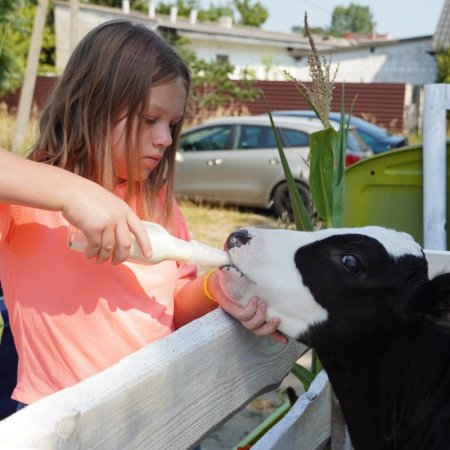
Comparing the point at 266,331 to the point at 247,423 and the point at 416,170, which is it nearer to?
the point at 416,170

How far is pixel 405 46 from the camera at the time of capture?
40.4 metres

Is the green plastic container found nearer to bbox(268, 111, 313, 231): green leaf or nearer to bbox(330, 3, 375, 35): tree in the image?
bbox(268, 111, 313, 231): green leaf

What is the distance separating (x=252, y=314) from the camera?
1.64m

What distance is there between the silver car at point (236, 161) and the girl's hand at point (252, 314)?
903cm

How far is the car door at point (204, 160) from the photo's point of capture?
1160cm

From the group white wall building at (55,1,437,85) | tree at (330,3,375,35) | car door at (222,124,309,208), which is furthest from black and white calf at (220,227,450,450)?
tree at (330,3,375,35)

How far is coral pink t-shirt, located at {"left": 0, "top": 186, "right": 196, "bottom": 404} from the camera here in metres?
1.78

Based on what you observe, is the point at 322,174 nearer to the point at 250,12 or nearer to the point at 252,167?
the point at 252,167

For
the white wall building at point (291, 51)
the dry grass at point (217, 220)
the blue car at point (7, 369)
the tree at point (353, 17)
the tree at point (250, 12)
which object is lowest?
the dry grass at point (217, 220)

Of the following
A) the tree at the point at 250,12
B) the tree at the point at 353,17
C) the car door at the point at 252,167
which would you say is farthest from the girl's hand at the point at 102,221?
the tree at the point at 353,17

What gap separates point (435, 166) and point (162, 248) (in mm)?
1694

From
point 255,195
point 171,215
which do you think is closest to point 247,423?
point 171,215

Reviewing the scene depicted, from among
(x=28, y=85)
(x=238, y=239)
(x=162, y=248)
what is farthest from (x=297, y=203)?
(x=28, y=85)

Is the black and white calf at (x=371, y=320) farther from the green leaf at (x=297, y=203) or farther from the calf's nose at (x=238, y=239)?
the green leaf at (x=297, y=203)
